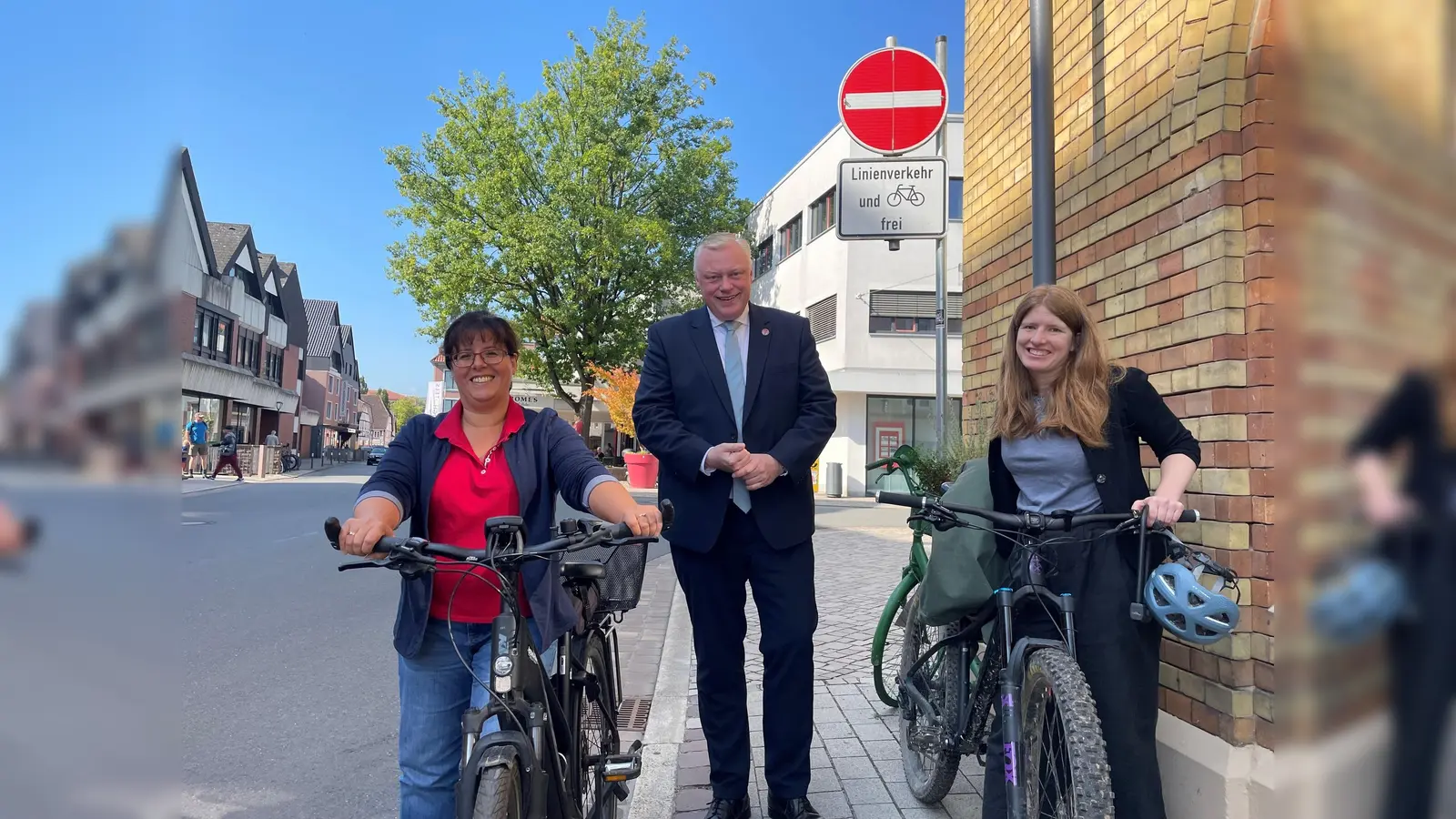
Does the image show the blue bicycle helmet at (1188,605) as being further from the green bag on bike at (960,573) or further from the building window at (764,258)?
the building window at (764,258)

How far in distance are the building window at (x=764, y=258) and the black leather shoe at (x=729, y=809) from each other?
32.6 m

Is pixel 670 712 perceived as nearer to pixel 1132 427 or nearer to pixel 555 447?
pixel 555 447

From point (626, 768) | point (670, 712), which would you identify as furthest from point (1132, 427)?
point (670, 712)

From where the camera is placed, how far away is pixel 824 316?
29750mm

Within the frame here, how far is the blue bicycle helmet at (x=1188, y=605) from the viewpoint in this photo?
214 cm

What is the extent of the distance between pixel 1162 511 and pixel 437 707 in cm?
198

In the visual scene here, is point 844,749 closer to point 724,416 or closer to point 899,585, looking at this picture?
point 899,585

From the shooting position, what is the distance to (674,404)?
354 cm

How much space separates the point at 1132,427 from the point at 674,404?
1588mm

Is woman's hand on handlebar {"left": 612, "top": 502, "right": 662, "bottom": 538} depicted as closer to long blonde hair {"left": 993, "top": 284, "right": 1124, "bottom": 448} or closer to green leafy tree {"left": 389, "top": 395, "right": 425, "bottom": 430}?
long blonde hair {"left": 993, "top": 284, "right": 1124, "bottom": 448}

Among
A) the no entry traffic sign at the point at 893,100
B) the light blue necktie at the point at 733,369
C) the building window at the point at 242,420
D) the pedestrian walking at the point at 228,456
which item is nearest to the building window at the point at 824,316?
the pedestrian walking at the point at 228,456

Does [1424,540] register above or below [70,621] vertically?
above

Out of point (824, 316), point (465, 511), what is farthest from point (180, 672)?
point (824, 316)

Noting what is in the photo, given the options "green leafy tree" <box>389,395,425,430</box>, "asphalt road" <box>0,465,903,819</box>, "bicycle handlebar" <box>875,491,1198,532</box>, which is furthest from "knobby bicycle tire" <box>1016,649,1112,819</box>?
"green leafy tree" <box>389,395,425,430</box>
